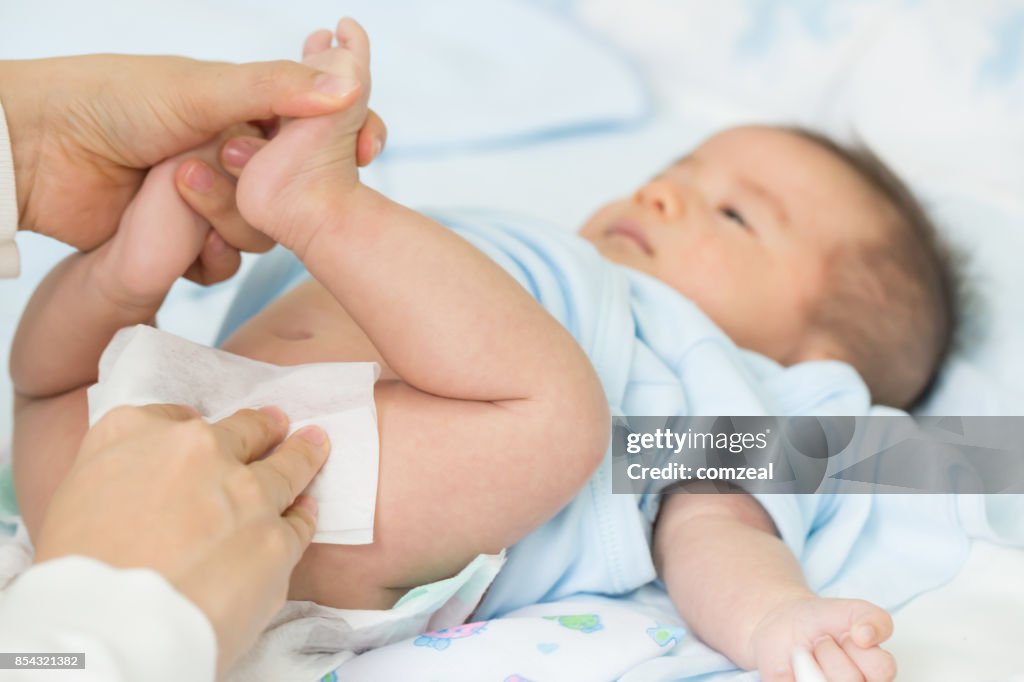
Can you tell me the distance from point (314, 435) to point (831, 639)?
454mm

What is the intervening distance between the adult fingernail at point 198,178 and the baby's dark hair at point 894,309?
32.9 inches

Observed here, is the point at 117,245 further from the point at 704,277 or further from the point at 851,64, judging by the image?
the point at 851,64

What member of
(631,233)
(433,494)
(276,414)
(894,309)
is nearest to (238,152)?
(276,414)

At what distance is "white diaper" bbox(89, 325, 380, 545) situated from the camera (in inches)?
34.8

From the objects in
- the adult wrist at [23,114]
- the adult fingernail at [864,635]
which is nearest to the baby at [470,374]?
the adult fingernail at [864,635]

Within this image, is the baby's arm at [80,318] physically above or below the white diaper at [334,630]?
above

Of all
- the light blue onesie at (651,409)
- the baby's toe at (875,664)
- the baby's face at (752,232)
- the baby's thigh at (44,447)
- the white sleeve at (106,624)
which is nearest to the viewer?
the white sleeve at (106,624)

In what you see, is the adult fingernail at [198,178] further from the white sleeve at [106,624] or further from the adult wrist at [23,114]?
the white sleeve at [106,624]

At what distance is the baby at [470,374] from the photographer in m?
0.93

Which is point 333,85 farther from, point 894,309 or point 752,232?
point 894,309

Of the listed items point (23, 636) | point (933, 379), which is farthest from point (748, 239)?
point (23, 636)

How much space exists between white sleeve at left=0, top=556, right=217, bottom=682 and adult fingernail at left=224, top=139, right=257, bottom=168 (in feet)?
1.62

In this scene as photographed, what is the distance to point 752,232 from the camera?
147cm

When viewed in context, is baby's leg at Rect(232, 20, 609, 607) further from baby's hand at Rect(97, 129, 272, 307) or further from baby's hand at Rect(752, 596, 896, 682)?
baby's hand at Rect(752, 596, 896, 682)
